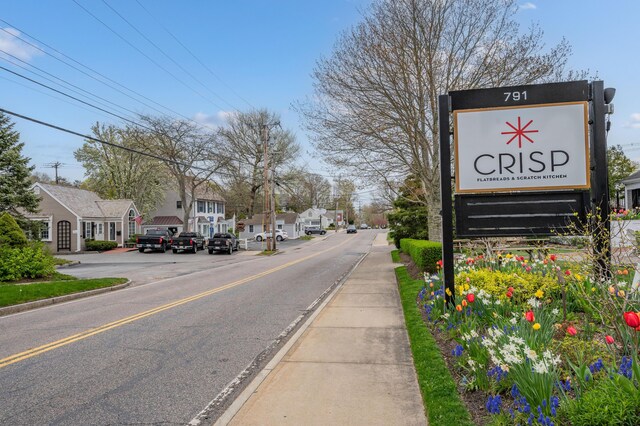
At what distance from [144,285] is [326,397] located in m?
12.7

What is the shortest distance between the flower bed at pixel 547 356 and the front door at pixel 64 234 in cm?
3785

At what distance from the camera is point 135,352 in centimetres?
693

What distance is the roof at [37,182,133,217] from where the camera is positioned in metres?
38.2

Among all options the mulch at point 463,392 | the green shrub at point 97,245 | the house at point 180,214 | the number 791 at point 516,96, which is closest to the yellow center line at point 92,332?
the mulch at point 463,392

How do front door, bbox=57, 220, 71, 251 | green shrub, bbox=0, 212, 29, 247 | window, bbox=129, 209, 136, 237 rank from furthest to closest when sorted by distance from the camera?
window, bbox=129, 209, 136, 237 → front door, bbox=57, 220, 71, 251 → green shrub, bbox=0, 212, 29, 247

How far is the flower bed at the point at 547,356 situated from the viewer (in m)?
3.09

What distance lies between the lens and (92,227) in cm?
4050

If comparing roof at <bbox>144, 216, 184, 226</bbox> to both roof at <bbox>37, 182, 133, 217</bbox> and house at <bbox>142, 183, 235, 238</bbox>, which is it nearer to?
house at <bbox>142, 183, 235, 238</bbox>

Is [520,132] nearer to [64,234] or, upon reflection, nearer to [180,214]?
[64,234]

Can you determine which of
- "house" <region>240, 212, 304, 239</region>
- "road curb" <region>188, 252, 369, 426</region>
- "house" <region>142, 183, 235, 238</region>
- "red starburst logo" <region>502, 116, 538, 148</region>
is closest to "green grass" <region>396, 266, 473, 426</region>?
"road curb" <region>188, 252, 369, 426</region>

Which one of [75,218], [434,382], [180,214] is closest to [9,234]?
[434,382]

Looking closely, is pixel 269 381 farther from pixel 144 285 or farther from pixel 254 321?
pixel 144 285

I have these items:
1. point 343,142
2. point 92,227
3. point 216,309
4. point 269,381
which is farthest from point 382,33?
point 92,227

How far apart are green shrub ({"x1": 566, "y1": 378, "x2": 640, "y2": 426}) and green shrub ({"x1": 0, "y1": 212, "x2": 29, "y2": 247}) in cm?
1904
